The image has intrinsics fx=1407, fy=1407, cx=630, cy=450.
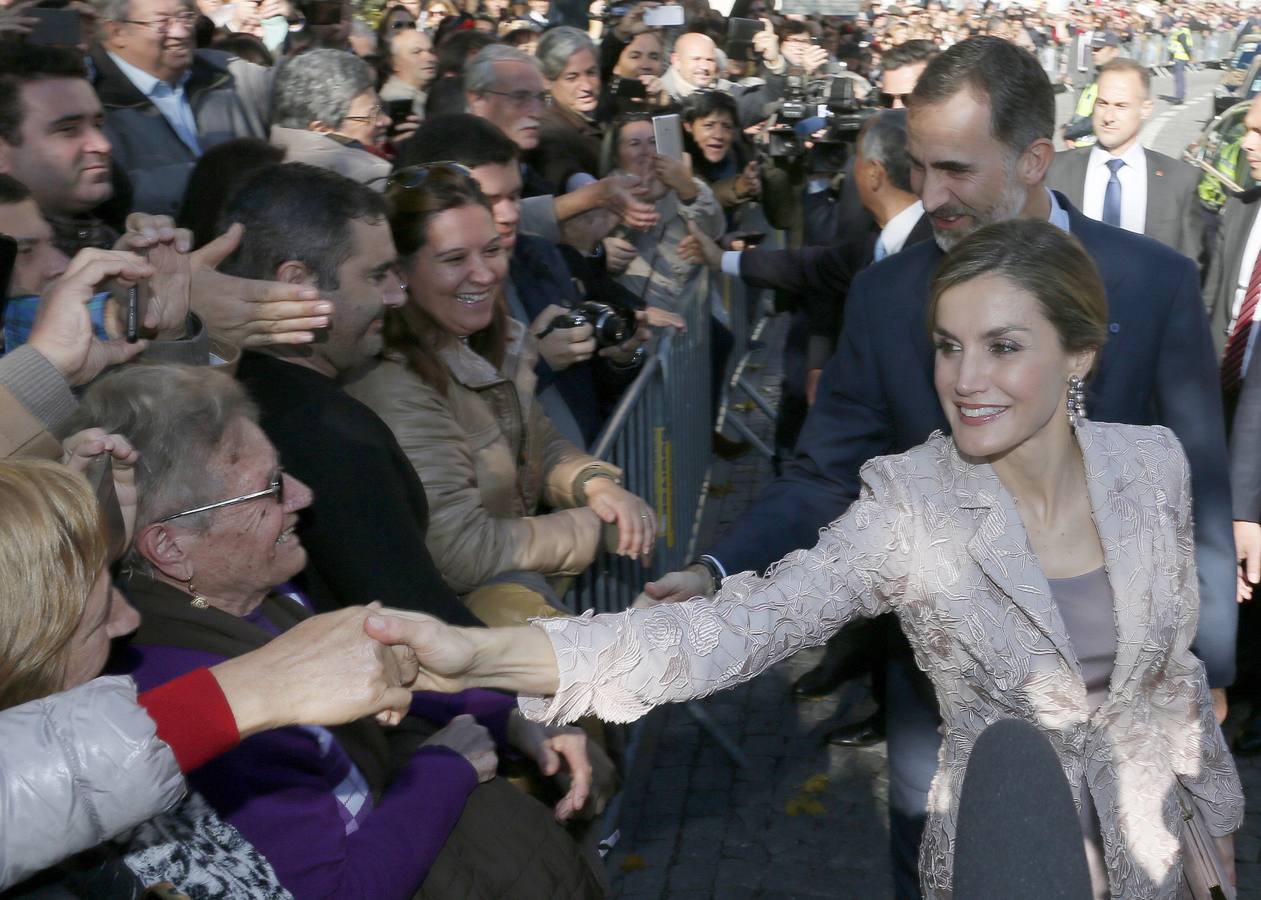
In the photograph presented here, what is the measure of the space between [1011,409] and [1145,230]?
4758 millimetres

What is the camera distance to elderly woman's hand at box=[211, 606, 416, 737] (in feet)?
6.04

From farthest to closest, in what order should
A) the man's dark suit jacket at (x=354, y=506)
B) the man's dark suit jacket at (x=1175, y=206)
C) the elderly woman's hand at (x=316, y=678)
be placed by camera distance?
the man's dark suit jacket at (x=1175, y=206) < the man's dark suit jacket at (x=354, y=506) < the elderly woman's hand at (x=316, y=678)

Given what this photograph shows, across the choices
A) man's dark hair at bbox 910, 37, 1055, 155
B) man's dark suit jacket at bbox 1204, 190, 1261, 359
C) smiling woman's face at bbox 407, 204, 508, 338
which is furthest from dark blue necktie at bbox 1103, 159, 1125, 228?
smiling woman's face at bbox 407, 204, 508, 338

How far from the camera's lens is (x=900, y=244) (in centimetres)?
529

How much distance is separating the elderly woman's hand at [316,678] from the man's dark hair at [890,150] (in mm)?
3818

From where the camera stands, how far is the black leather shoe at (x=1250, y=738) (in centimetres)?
503

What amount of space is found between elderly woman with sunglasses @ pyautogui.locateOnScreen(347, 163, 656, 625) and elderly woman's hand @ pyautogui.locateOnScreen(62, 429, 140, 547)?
0.94 metres

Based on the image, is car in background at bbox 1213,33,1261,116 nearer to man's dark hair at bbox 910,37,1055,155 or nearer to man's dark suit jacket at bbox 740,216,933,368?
man's dark suit jacket at bbox 740,216,933,368

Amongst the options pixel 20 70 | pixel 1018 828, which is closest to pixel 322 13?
pixel 20 70

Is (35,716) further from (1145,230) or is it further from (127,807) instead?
(1145,230)

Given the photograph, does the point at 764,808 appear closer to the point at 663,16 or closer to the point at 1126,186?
the point at 1126,186

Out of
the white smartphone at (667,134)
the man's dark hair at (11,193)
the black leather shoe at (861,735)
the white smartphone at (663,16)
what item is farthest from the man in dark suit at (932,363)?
the white smartphone at (663,16)

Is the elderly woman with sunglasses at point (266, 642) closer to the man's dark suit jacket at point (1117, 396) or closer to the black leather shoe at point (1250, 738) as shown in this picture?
the man's dark suit jacket at point (1117, 396)

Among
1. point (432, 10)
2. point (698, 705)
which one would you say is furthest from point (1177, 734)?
point (432, 10)
